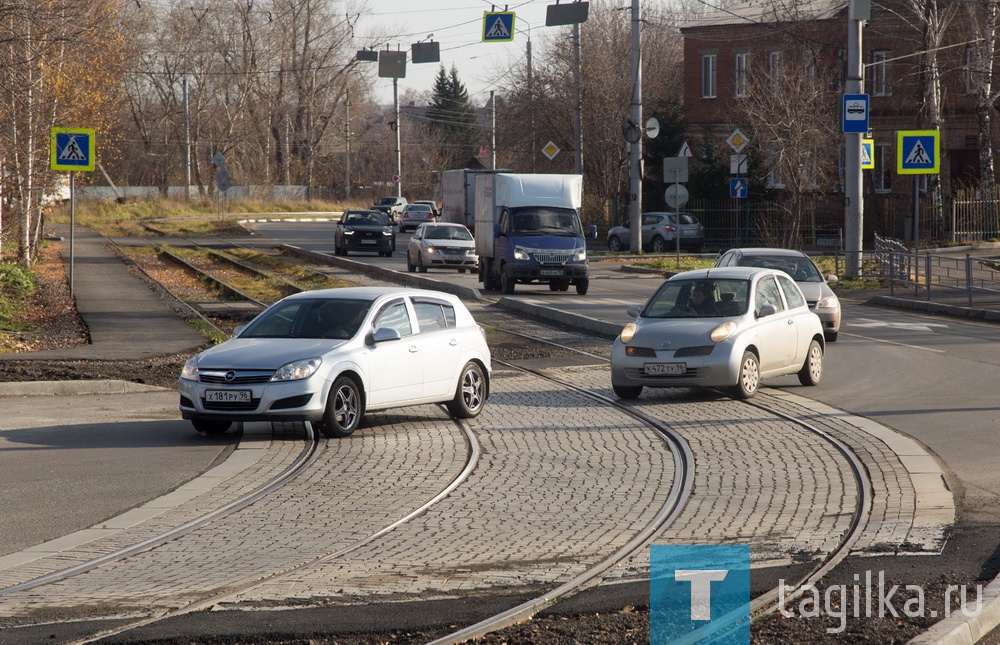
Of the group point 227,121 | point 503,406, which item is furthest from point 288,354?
point 227,121

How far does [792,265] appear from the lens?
854 inches

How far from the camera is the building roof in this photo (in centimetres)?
4995

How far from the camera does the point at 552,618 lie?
230 inches

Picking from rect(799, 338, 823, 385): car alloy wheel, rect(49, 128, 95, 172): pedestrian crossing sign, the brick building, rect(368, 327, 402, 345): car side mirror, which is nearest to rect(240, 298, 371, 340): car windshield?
rect(368, 327, 402, 345): car side mirror

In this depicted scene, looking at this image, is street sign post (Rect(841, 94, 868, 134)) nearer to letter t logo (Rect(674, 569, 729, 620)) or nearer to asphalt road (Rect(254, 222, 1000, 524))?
asphalt road (Rect(254, 222, 1000, 524))

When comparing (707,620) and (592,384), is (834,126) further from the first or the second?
(707,620)

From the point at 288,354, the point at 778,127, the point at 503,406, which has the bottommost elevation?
the point at 503,406

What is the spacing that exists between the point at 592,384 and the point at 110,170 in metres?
85.0

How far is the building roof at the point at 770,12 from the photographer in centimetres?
4995

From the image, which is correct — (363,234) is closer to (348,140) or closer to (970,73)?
(970,73)

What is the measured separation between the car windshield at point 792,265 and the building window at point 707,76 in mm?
38254

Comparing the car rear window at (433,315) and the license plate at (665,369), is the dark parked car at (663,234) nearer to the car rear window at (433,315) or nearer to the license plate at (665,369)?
the license plate at (665,369)

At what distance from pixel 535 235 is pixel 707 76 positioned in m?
32.1

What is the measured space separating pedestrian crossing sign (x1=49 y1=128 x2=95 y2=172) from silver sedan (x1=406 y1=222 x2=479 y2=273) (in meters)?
14.7
